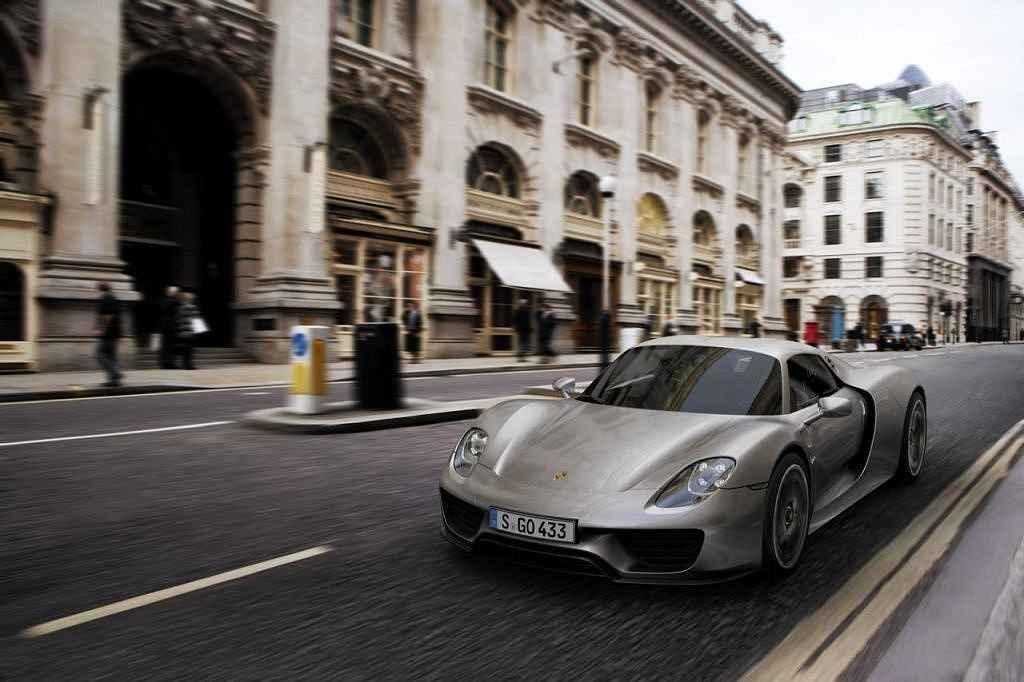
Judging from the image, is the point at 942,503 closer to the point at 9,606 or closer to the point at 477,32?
the point at 9,606

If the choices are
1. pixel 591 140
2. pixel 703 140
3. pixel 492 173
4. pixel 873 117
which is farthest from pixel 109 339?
pixel 873 117

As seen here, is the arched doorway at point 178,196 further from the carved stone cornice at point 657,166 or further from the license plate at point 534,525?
the license plate at point 534,525

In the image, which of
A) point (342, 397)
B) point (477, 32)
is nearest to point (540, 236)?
point (477, 32)

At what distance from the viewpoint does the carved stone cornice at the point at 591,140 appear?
28.3 m

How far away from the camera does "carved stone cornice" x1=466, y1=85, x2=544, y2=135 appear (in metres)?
24.5

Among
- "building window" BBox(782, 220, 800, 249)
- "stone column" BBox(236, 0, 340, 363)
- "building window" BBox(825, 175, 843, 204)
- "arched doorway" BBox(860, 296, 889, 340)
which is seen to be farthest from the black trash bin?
"building window" BBox(825, 175, 843, 204)

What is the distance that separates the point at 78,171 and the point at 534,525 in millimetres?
15795

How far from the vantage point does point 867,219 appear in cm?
6384

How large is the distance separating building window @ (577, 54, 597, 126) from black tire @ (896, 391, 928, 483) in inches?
1000

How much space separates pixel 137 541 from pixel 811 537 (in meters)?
3.64

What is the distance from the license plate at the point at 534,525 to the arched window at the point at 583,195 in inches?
1014

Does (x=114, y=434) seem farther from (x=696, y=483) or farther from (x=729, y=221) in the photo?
(x=729, y=221)

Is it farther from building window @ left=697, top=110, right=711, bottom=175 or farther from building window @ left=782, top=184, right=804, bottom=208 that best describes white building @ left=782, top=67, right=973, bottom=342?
building window @ left=697, top=110, right=711, bottom=175

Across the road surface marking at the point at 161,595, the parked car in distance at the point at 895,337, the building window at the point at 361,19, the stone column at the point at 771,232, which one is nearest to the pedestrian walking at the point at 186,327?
the building window at the point at 361,19
